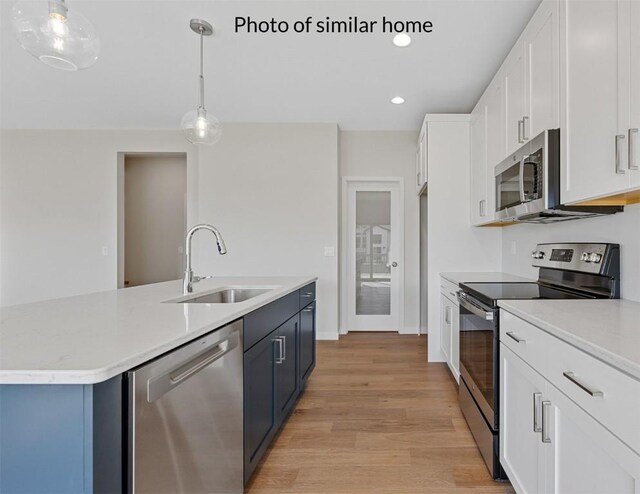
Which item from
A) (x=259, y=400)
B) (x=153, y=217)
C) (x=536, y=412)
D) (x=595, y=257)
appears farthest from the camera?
(x=153, y=217)

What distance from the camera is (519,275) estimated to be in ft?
10.0

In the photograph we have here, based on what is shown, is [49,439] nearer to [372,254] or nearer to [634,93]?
[634,93]

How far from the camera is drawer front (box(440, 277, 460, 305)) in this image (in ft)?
9.44

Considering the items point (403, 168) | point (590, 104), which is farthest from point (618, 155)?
point (403, 168)

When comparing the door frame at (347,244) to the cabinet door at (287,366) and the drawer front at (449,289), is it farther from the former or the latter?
the cabinet door at (287,366)

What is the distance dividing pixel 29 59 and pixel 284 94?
2.18 meters

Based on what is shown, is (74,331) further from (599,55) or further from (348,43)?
(348,43)

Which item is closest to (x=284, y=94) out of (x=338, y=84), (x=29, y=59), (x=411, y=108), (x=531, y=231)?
(x=338, y=84)

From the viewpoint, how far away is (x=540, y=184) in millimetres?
1853

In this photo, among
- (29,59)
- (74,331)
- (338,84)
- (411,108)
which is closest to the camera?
(74,331)

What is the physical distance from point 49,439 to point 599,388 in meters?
1.31

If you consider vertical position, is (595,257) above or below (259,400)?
above

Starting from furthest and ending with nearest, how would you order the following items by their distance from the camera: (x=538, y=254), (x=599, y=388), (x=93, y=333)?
(x=538, y=254) → (x=93, y=333) → (x=599, y=388)

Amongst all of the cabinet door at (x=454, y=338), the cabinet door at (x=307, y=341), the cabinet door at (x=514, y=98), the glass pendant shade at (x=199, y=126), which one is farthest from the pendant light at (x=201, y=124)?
the cabinet door at (x=454, y=338)
